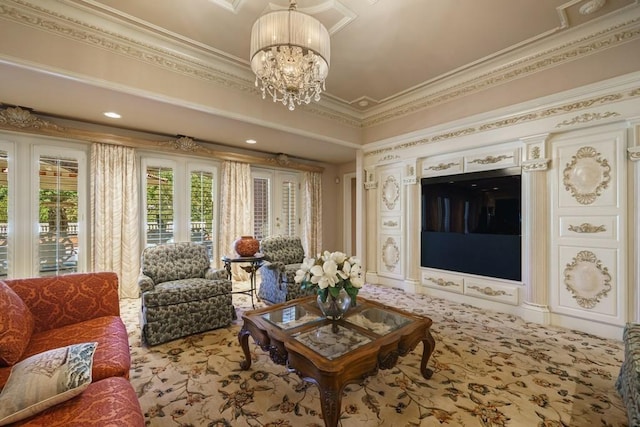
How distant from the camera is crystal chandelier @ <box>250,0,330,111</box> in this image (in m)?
2.09

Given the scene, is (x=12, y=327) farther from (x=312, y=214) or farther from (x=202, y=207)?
(x=312, y=214)

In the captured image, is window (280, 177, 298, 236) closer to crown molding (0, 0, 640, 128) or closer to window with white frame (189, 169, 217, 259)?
window with white frame (189, 169, 217, 259)

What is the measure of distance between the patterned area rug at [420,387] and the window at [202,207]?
7.18 ft

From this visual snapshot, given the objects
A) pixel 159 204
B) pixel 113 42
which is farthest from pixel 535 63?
pixel 159 204

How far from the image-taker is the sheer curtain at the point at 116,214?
3834 mm

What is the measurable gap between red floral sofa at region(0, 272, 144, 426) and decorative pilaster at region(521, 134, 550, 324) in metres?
3.82

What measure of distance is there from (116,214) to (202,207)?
1.22 meters

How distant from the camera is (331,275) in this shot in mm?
1920

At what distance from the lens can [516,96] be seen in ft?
11.0

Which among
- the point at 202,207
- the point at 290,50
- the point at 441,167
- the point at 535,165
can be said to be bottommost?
the point at 202,207

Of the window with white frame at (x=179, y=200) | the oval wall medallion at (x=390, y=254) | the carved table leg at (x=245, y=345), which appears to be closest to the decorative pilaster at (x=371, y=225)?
the oval wall medallion at (x=390, y=254)

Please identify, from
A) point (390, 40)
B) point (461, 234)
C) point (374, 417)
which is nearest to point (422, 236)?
point (461, 234)

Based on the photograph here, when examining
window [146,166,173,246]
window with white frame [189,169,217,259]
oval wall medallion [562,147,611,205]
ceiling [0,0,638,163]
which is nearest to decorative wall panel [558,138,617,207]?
oval wall medallion [562,147,611,205]

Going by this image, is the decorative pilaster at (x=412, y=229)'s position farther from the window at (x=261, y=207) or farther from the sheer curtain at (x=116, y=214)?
the sheer curtain at (x=116, y=214)
